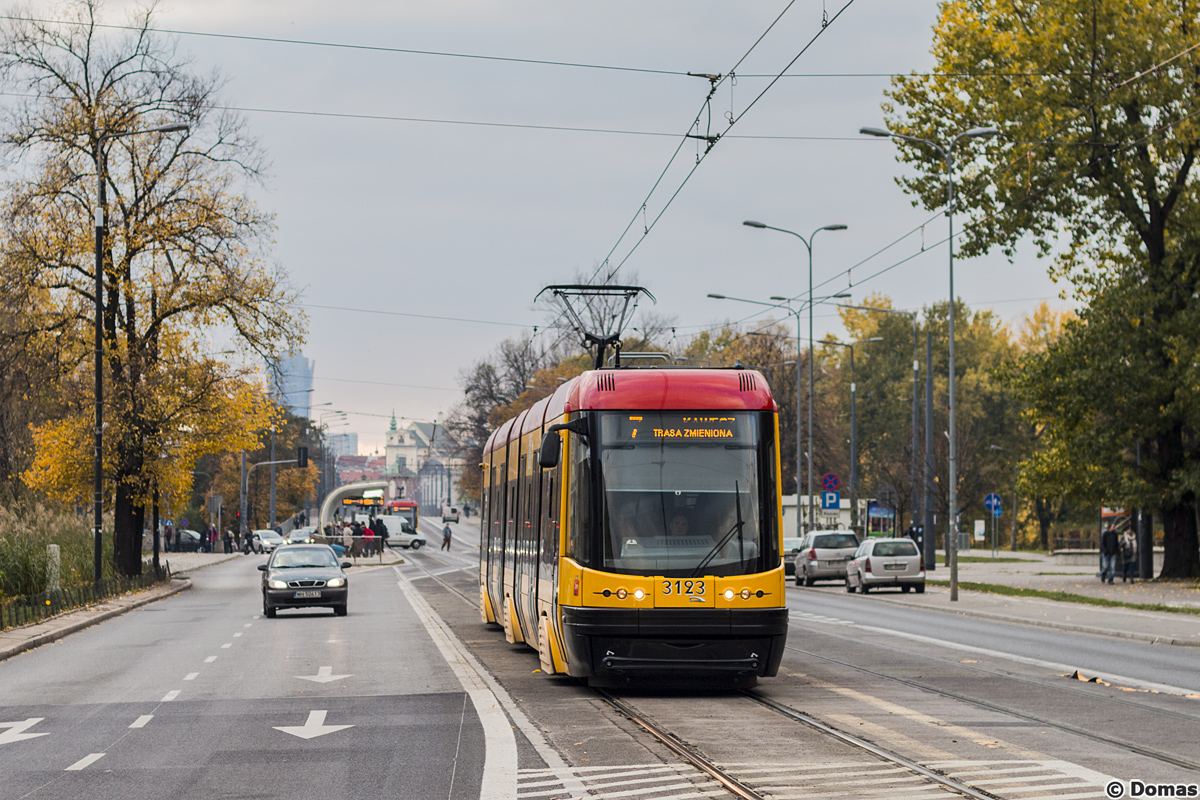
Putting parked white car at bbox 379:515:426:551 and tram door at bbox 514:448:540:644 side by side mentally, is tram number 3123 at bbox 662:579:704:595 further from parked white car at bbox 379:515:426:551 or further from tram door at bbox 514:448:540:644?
parked white car at bbox 379:515:426:551

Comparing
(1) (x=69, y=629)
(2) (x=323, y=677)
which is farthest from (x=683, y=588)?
(1) (x=69, y=629)

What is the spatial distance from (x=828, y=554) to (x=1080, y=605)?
1199 cm

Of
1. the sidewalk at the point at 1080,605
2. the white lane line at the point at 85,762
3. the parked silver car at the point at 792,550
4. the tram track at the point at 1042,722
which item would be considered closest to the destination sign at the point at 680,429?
the tram track at the point at 1042,722

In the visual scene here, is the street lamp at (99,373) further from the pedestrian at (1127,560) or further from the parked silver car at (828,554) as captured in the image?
the pedestrian at (1127,560)

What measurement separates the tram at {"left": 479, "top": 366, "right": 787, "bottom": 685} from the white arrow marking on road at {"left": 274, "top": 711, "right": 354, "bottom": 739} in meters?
2.58

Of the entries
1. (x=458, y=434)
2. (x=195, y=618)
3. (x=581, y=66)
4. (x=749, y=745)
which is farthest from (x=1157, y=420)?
(x=458, y=434)

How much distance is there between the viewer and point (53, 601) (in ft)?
95.7

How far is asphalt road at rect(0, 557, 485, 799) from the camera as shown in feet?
30.8

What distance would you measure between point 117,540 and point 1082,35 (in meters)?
29.6

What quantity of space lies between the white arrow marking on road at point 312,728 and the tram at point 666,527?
2.58 metres

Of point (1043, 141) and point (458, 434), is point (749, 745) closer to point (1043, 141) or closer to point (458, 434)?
point (1043, 141)

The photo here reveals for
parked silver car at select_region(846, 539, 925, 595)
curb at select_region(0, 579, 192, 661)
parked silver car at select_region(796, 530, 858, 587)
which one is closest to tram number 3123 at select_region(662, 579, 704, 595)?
curb at select_region(0, 579, 192, 661)

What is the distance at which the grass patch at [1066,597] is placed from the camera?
28.7 metres

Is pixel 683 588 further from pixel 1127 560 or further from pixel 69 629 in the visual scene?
pixel 1127 560
